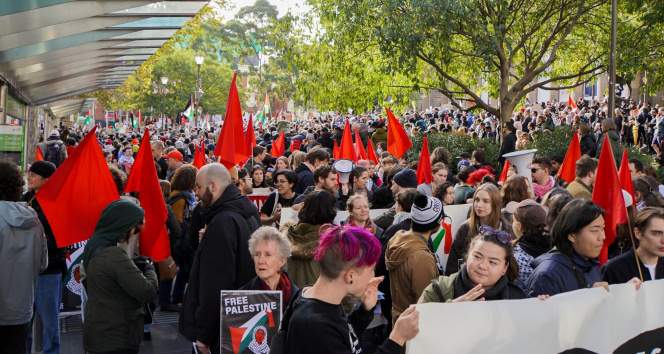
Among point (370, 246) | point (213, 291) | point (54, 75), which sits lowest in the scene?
point (213, 291)

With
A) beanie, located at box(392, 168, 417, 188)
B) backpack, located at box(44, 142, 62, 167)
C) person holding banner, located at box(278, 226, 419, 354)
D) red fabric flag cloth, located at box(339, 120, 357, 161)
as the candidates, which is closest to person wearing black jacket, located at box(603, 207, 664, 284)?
person holding banner, located at box(278, 226, 419, 354)

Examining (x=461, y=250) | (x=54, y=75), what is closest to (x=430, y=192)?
(x=461, y=250)

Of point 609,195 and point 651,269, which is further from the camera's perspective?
point 609,195

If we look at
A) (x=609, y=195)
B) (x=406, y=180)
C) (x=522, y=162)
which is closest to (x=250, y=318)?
(x=609, y=195)

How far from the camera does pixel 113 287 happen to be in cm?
602

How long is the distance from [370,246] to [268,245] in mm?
1712

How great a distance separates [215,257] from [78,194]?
6.27 feet

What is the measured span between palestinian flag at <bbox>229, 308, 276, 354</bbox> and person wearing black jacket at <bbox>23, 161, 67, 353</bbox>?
2660 millimetres

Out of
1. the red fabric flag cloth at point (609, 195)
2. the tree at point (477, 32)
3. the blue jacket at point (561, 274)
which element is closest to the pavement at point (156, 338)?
the red fabric flag cloth at point (609, 195)

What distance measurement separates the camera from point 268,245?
560 centimetres

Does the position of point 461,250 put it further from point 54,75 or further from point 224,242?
point 54,75

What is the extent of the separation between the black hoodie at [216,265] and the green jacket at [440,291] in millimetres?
1413

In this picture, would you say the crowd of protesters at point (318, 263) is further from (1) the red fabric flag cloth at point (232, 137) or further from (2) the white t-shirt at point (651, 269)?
(1) the red fabric flag cloth at point (232, 137)

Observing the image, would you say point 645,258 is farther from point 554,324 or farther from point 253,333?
point 253,333
